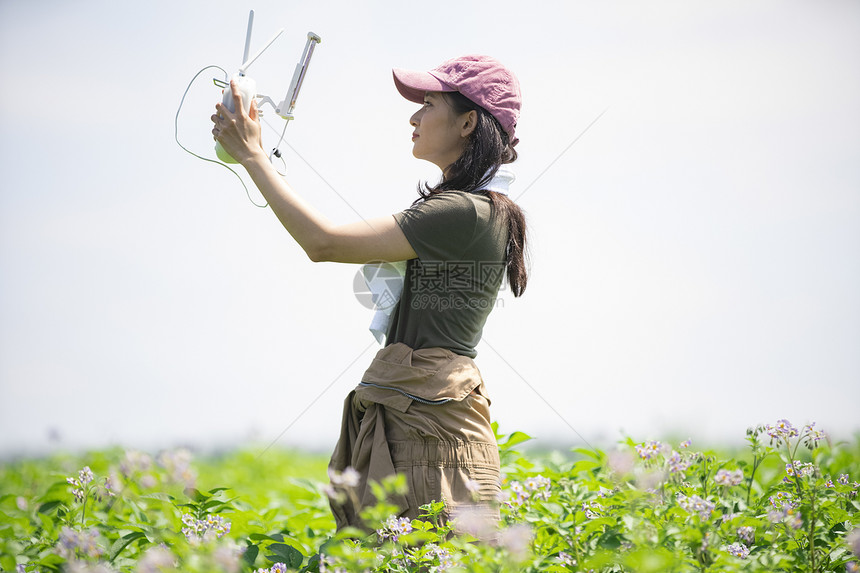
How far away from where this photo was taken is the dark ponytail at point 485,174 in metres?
2.02

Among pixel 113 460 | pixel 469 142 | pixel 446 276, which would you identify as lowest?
pixel 113 460

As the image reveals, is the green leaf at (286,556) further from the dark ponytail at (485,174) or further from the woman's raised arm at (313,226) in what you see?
the dark ponytail at (485,174)

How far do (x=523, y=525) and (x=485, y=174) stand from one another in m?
0.97

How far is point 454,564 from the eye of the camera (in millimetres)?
1620

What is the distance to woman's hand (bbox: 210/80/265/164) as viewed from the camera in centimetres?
190

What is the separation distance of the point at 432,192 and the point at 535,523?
1.14 meters

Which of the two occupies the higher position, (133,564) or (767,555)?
(767,555)

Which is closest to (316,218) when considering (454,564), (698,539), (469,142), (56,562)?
(469,142)

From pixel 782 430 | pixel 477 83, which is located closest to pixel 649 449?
pixel 782 430

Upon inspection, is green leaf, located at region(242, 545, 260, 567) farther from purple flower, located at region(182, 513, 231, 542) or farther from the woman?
the woman

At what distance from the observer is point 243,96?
6.43ft

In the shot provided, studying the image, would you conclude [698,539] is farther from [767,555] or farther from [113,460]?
[113,460]

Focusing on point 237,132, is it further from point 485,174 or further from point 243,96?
point 485,174

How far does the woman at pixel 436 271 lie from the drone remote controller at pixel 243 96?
0.02 m
